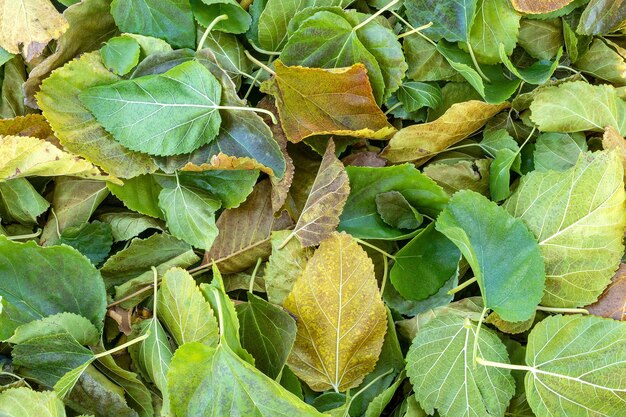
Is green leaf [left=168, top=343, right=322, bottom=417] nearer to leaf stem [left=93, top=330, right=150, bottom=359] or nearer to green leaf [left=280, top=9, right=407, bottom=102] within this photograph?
leaf stem [left=93, top=330, right=150, bottom=359]

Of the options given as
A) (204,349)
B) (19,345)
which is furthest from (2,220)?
(204,349)

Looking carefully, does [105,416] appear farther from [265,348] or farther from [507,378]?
[507,378]

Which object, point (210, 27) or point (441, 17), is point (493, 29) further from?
point (210, 27)

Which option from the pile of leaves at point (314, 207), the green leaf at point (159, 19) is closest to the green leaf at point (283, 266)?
the pile of leaves at point (314, 207)

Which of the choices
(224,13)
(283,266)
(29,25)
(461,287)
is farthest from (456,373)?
(29,25)

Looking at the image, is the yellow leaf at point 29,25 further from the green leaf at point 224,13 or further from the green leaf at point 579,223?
the green leaf at point 579,223

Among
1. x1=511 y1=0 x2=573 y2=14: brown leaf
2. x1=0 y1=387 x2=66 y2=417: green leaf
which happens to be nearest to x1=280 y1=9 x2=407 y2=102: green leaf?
x1=511 y1=0 x2=573 y2=14: brown leaf
